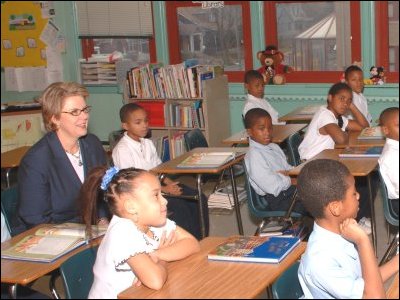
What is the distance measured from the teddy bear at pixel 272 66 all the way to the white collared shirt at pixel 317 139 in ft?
6.33

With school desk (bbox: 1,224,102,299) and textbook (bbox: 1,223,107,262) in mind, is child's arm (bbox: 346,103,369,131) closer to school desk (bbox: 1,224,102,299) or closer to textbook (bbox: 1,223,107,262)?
textbook (bbox: 1,223,107,262)

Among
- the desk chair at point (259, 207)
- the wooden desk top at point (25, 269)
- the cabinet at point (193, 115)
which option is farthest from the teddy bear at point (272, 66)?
the wooden desk top at point (25, 269)

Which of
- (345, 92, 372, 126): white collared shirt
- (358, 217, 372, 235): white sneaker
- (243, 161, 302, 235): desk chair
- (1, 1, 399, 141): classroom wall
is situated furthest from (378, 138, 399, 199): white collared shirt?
(1, 1, 399, 141): classroom wall

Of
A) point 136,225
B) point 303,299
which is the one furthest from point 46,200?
point 303,299

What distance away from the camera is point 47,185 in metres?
3.00

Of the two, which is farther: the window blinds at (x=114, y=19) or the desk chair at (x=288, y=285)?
the window blinds at (x=114, y=19)

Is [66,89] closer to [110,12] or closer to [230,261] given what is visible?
[230,261]

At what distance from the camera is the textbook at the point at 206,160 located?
164 inches

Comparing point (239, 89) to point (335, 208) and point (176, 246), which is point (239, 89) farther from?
point (335, 208)

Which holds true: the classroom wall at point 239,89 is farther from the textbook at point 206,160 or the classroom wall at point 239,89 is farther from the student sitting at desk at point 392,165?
the student sitting at desk at point 392,165

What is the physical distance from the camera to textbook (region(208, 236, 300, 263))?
2.32m

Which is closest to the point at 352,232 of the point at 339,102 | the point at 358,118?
the point at 339,102

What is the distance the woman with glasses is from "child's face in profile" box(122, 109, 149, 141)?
4.59 feet

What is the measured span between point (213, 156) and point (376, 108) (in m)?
2.44
